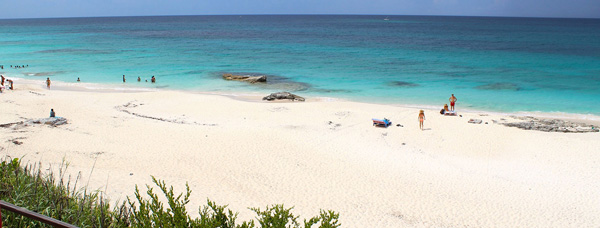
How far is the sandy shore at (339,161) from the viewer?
11984 millimetres

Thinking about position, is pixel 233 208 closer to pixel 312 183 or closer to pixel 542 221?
pixel 312 183

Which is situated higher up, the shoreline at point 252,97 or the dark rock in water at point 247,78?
the dark rock in water at point 247,78

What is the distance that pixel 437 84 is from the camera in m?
34.4

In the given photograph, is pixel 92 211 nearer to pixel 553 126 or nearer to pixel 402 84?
pixel 553 126

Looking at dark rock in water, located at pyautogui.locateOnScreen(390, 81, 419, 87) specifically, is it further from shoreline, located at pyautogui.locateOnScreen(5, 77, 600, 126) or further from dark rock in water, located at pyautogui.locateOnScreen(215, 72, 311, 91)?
dark rock in water, located at pyautogui.locateOnScreen(215, 72, 311, 91)

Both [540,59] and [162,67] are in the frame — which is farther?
[540,59]

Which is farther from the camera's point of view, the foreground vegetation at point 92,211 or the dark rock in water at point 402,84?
the dark rock in water at point 402,84

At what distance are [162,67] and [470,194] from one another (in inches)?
1429


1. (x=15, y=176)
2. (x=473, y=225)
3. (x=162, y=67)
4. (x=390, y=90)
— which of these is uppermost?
(x=162, y=67)

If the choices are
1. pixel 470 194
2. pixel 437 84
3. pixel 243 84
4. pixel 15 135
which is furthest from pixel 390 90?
pixel 15 135

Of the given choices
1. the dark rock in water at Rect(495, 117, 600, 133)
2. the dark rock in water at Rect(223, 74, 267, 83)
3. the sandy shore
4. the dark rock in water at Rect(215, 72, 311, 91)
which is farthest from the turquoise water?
the sandy shore

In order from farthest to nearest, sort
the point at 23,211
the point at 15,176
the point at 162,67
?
the point at 162,67 < the point at 15,176 < the point at 23,211

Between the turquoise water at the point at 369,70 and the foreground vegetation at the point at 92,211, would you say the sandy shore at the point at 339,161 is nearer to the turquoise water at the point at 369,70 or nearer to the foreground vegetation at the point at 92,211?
the foreground vegetation at the point at 92,211

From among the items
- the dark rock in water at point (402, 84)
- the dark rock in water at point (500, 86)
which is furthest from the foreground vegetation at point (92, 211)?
the dark rock in water at point (500, 86)
